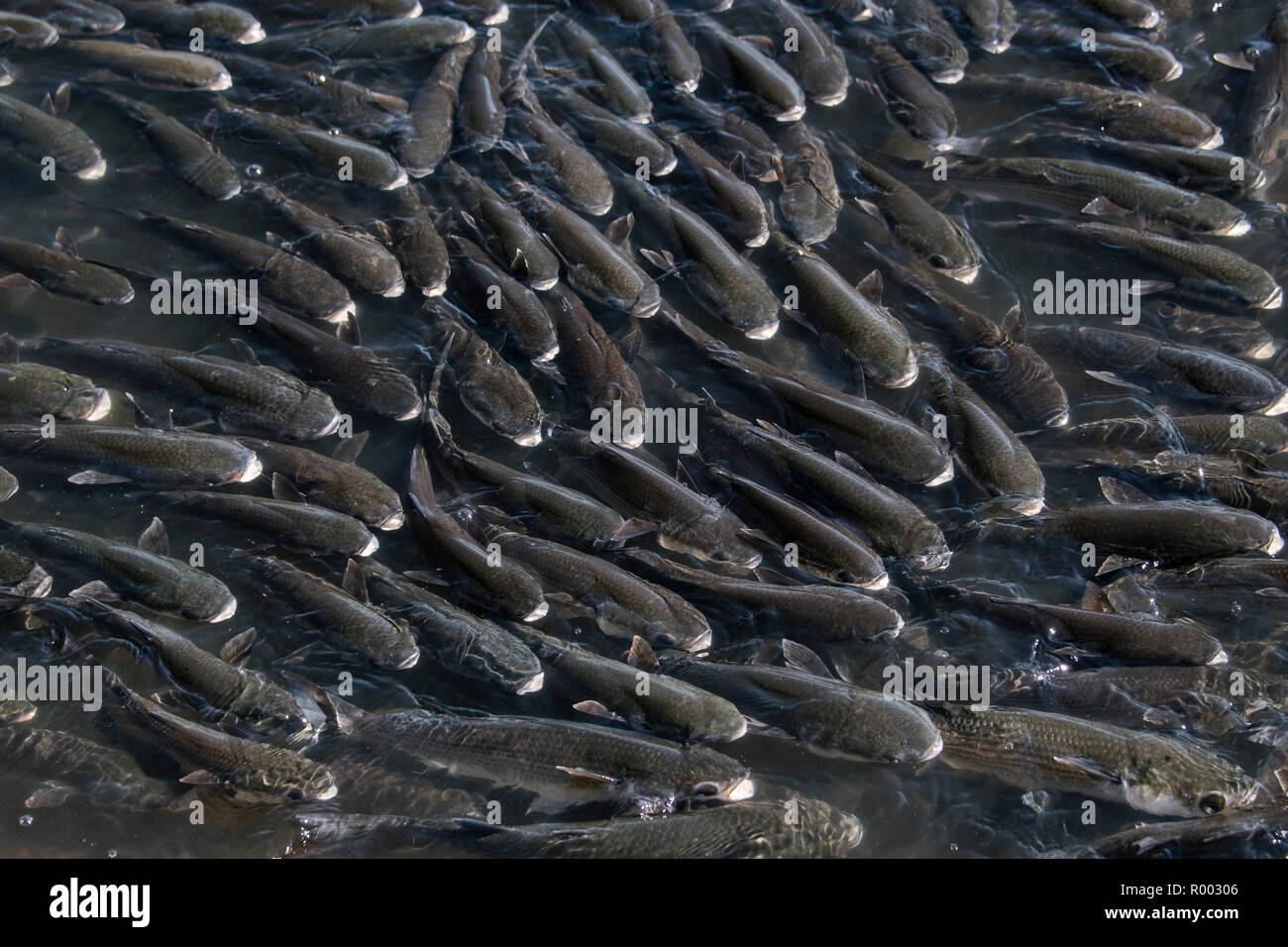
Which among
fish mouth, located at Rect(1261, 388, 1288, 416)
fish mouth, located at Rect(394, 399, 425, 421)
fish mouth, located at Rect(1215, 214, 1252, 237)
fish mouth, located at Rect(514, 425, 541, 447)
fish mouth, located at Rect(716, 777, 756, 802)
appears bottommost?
fish mouth, located at Rect(716, 777, 756, 802)

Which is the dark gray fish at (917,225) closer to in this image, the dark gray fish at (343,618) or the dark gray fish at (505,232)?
the dark gray fish at (505,232)

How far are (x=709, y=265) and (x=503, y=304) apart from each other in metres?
1.35

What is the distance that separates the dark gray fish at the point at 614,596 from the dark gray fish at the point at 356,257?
217cm

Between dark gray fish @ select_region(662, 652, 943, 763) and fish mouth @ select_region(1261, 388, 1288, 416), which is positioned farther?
fish mouth @ select_region(1261, 388, 1288, 416)

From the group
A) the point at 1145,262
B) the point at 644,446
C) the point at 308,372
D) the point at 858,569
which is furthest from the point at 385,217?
the point at 1145,262

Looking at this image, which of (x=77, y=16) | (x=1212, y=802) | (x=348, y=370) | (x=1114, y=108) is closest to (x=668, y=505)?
(x=348, y=370)

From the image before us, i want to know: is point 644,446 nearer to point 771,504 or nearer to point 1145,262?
point 771,504

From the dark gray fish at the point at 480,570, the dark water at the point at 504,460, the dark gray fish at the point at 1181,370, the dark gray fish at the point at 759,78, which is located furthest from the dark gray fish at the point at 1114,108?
the dark gray fish at the point at 480,570

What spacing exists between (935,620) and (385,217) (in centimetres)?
444

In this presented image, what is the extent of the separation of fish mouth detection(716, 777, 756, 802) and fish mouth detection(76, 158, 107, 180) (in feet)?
20.0

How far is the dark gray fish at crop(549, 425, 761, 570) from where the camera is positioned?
5.20 metres

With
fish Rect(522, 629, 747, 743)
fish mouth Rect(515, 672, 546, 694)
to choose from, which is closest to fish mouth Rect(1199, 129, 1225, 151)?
fish Rect(522, 629, 747, 743)

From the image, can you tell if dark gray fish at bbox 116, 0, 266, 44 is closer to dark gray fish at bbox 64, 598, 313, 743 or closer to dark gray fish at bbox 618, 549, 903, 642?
dark gray fish at bbox 64, 598, 313, 743

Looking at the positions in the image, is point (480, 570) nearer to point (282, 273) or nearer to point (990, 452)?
point (282, 273)
